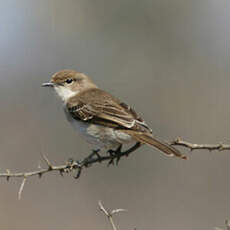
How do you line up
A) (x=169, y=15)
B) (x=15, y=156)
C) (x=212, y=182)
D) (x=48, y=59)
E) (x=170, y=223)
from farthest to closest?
(x=169, y=15)
(x=48, y=59)
(x=15, y=156)
(x=212, y=182)
(x=170, y=223)

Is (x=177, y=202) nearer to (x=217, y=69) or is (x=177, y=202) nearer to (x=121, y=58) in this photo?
(x=217, y=69)

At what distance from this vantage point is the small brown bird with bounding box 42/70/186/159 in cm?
601

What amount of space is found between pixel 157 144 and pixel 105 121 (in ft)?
3.13

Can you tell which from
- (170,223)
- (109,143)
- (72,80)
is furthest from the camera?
(170,223)

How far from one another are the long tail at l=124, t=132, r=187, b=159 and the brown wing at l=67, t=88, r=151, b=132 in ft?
0.40

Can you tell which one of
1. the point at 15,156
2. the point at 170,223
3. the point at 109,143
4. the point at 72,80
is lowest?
the point at 170,223

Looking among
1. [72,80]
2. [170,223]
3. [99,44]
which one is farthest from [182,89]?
[72,80]

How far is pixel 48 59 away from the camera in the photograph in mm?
18656

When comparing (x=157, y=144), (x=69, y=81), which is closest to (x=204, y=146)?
(x=157, y=144)

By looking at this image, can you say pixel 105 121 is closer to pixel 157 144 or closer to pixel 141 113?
pixel 157 144

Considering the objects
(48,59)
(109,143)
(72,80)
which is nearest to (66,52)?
(48,59)

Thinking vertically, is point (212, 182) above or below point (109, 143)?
below

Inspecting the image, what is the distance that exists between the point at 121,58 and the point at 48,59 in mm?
2181

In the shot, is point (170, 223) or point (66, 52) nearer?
point (170, 223)
